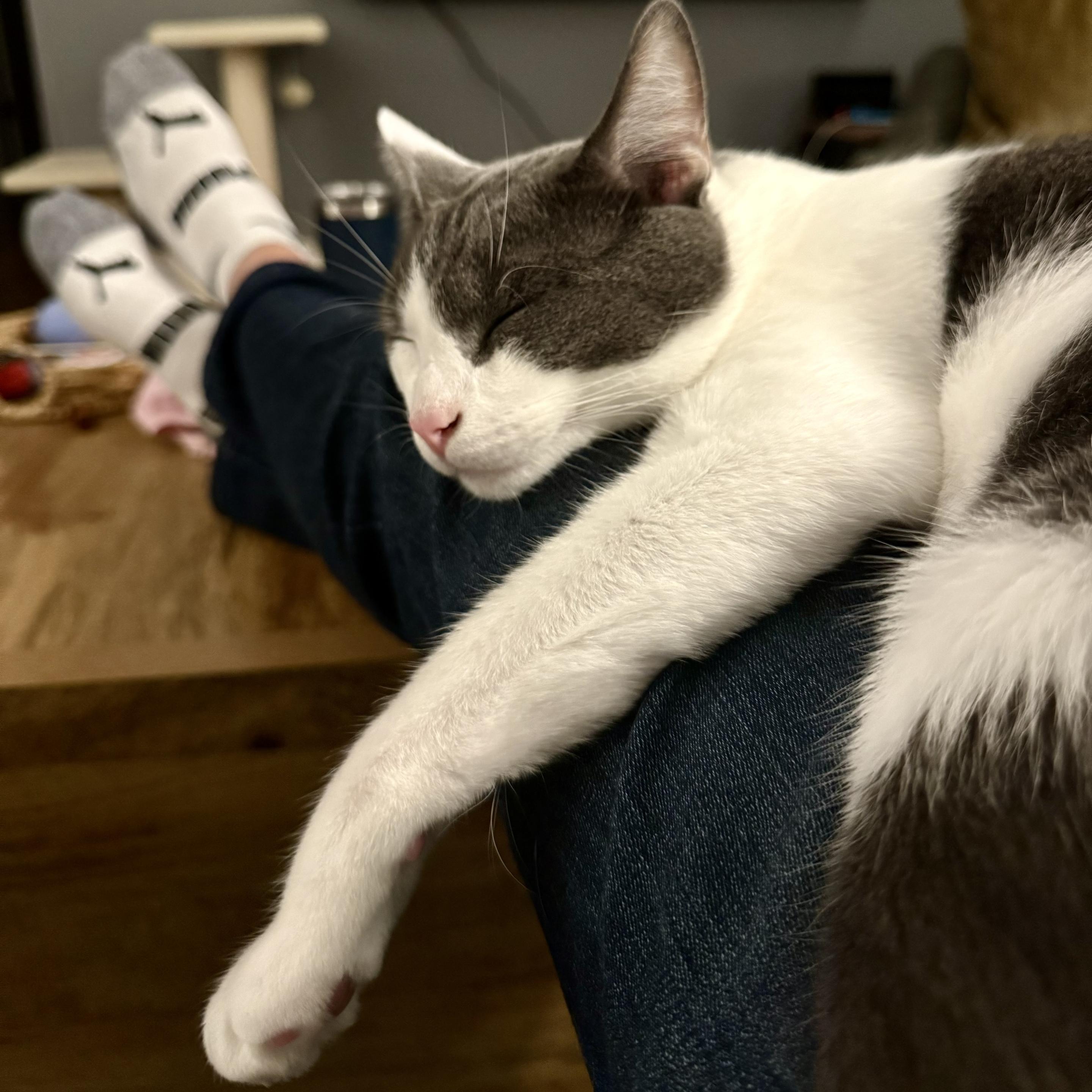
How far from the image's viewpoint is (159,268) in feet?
5.48

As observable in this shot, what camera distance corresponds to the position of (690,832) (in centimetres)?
44

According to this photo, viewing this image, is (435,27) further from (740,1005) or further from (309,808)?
(740,1005)

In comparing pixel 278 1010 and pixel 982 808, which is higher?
pixel 982 808

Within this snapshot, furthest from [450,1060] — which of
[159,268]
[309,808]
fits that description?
[159,268]

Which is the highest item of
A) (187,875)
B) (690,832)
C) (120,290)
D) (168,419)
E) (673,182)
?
(673,182)

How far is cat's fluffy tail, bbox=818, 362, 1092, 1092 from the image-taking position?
310 mm

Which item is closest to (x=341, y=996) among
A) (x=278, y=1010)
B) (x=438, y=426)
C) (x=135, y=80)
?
(x=278, y=1010)

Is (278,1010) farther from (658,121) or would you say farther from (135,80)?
(135,80)

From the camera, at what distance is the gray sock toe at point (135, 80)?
176cm

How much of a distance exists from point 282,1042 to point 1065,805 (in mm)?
450

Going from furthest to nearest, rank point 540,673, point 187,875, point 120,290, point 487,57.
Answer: point 487,57, point 120,290, point 187,875, point 540,673

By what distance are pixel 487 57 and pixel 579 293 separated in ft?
8.21

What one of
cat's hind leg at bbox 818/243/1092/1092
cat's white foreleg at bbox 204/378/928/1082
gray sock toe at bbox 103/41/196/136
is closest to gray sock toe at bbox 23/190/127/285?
gray sock toe at bbox 103/41/196/136

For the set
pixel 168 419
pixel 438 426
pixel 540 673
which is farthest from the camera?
pixel 168 419
